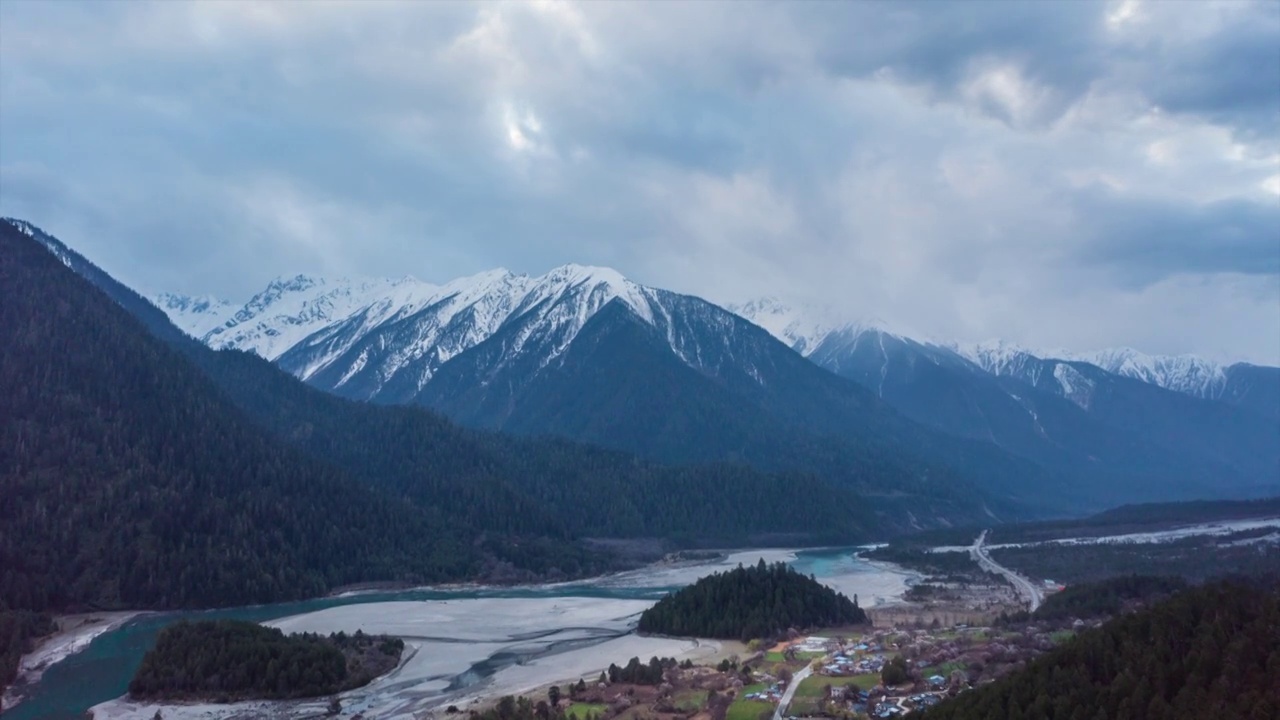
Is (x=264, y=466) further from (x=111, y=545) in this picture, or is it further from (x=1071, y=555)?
(x=1071, y=555)

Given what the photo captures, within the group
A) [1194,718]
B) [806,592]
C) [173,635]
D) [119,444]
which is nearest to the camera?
[1194,718]

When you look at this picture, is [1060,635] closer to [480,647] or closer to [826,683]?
[826,683]

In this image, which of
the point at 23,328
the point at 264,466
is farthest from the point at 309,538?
the point at 23,328

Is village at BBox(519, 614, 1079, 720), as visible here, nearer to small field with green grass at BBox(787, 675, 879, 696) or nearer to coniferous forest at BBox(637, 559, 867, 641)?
small field with green grass at BBox(787, 675, 879, 696)

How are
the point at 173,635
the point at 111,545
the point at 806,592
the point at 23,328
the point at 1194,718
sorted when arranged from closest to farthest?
the point at 1194,718
the point at 173,635
the point at 806,592
the point at 111,545
the point at 23,328

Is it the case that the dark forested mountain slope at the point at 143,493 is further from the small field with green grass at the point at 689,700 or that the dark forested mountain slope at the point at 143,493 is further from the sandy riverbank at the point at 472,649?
the small field with green grass at the point at 689,700

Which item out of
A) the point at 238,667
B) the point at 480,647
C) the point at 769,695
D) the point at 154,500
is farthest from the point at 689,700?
the point at 154,500
